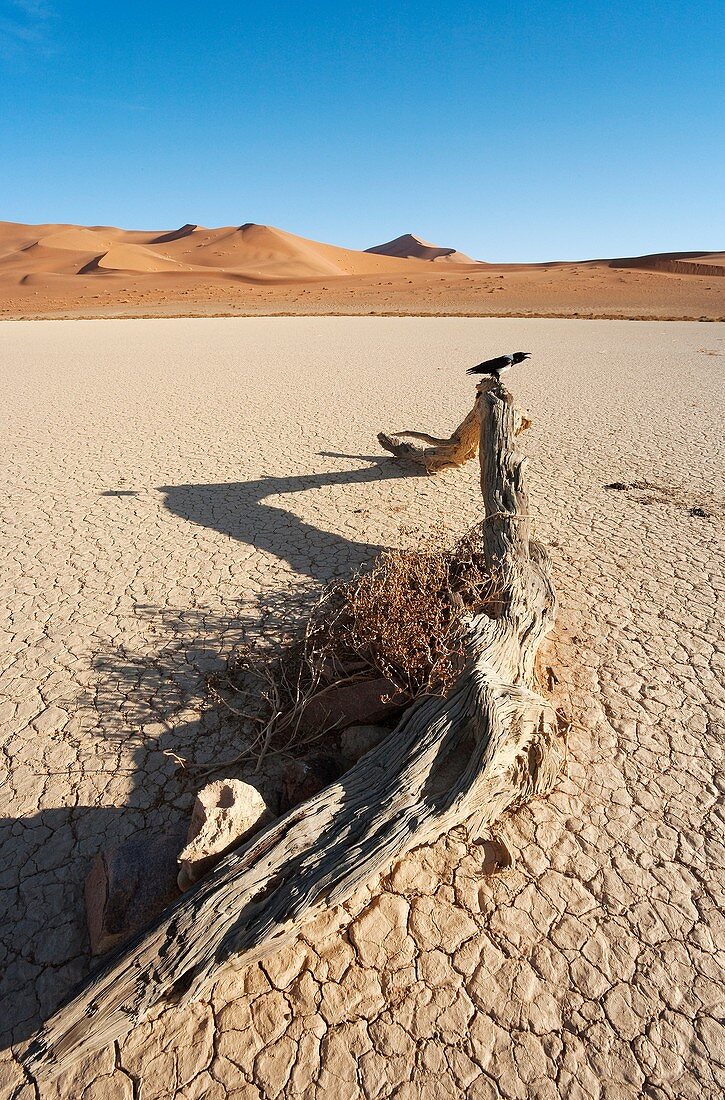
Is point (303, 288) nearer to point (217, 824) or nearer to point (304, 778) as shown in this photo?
point (304, 778)

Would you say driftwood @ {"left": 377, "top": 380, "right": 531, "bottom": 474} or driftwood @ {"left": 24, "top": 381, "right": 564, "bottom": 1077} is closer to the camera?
driftwood @ {"left": 24, "top": 381, "right": 564, "bottom": 1077}

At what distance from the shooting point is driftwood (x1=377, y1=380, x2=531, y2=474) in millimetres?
6155

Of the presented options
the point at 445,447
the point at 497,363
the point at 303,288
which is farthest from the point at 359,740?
the point at 303,288

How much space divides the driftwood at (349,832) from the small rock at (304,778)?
0.79 ft

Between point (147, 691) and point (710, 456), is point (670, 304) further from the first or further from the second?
point (147, 691)

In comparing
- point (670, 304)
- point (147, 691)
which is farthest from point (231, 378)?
point (670, 304)

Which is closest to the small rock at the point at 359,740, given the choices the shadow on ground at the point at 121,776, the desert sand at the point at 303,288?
the shadow on ground at the point at 121,776

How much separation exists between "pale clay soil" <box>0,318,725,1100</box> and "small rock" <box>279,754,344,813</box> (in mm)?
470

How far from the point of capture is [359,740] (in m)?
2.91

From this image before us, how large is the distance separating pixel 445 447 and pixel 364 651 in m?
3.88

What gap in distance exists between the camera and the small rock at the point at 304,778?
261 cm

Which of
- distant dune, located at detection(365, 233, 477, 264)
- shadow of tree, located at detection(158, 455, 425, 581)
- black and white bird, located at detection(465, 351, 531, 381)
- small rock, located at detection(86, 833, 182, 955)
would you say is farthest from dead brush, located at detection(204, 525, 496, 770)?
distant dune, located at detection(365, 233, 477, 264)

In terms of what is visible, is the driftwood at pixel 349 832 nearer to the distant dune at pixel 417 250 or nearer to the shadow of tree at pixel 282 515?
the shadow of tree at pixel 282 515

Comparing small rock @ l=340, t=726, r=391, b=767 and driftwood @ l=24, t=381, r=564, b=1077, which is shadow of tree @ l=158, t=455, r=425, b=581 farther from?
driftwood @ l=24, t=381, r=564, b=1077
